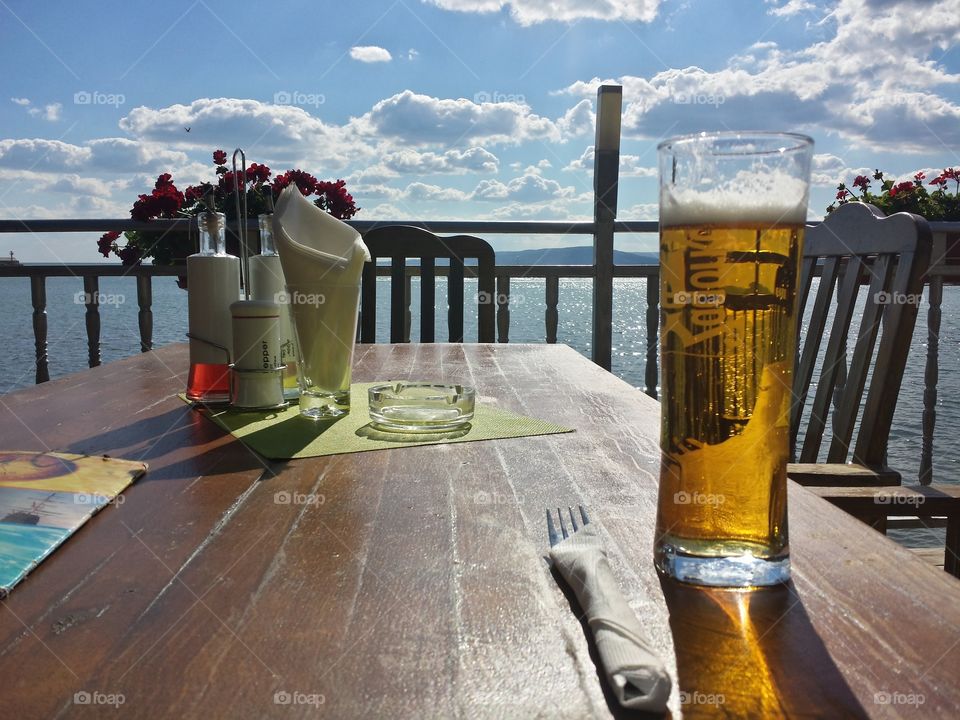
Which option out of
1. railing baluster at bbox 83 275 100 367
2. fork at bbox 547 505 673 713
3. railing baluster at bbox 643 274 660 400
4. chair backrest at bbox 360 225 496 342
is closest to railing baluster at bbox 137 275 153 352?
railing baluster at bbox 83 275 100 367

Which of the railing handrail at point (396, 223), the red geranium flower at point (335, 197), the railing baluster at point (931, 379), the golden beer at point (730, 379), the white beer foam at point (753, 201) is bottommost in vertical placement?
the railing baluster at point (931, 379)

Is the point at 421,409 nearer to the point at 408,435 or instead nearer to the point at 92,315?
the point at 408,435

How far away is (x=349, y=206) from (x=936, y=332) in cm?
274

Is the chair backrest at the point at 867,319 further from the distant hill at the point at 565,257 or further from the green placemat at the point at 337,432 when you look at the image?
the distant hill at the point at 565,257

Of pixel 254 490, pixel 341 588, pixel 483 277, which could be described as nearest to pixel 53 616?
pixel 341 588

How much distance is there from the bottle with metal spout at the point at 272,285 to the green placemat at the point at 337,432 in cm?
10

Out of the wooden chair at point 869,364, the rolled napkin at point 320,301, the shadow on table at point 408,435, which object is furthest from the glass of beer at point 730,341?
the rolled napkin at point 320,301

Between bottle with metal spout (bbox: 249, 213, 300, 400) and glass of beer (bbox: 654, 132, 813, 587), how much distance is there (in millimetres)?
891

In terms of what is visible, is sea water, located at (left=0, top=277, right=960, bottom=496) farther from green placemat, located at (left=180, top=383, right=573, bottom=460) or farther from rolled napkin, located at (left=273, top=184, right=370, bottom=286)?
green placemat, located at (left=180, top=383, right=573, bottom=460)

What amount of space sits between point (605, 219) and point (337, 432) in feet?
10.9

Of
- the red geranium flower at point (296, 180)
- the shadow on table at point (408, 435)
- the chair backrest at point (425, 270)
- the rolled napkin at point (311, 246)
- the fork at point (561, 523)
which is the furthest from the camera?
the red geranium flower at point (296, 180)

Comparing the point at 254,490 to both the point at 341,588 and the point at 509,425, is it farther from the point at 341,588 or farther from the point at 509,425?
the point at 509,425

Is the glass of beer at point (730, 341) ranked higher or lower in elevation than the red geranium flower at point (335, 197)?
lower

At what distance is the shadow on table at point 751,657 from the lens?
0.41 metres
